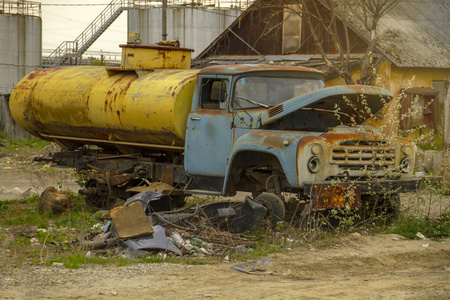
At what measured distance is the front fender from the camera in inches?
340

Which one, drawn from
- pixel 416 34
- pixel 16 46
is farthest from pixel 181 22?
pixel 416 34

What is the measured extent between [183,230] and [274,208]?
1.27 meters

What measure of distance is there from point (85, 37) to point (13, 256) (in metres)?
33.6

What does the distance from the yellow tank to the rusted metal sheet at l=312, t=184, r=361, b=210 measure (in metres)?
2.85

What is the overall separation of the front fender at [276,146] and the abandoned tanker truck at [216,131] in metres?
0.02

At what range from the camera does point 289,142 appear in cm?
869

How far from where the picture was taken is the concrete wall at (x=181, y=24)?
38469 millimetres

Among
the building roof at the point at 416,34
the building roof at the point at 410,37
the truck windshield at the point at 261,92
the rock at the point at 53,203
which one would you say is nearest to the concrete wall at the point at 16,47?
the building roof at the point at 410,37

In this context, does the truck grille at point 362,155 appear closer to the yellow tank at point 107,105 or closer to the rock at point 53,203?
the yellow tank at point 107,105

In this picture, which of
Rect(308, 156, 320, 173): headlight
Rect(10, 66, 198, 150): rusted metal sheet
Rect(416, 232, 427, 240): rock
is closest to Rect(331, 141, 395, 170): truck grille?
Rect(308, 156, 320, 173): headlight

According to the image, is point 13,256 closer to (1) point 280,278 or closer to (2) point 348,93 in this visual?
(1) point 280,278

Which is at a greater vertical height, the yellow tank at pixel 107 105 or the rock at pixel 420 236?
the yellow tank at pixel 107 105

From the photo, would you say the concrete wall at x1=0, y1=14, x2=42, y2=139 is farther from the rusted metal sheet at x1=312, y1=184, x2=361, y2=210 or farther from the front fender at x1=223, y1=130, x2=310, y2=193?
the rusted metal sheet at x1=312, y1=184, x2=361, y2=210

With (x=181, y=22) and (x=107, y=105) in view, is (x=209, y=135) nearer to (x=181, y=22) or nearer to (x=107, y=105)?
(x=107, y=105)
